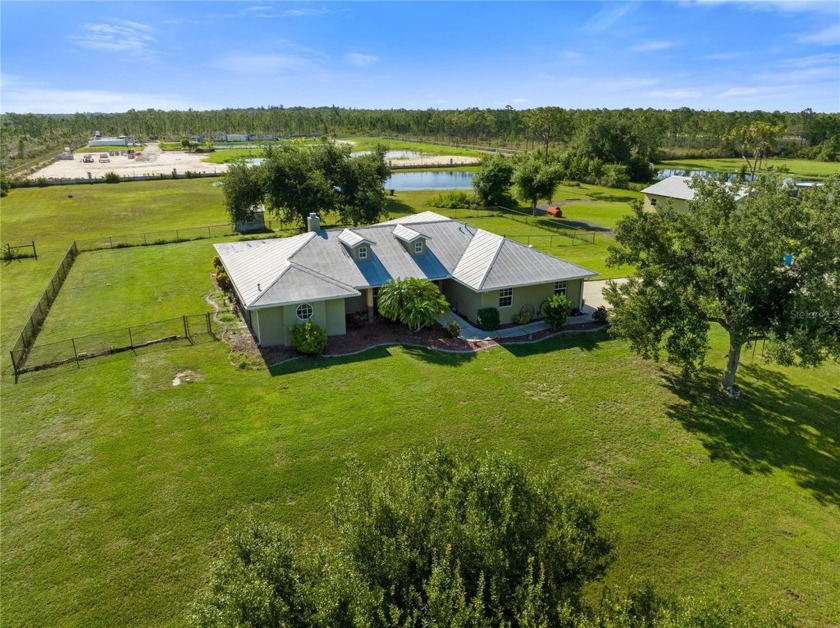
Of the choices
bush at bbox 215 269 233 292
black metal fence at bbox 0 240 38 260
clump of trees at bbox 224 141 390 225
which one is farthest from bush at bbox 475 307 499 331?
black metal fence at bbox 0 240 38 260

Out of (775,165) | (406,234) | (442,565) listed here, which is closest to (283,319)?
(406,234)

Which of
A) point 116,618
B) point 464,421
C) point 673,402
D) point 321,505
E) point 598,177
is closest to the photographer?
point 116,618

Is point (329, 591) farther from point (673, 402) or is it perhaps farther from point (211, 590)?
point (673, 402)

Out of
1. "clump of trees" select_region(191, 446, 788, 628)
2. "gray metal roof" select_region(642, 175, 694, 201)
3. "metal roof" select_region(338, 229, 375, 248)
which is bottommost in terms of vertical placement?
"clump of trees" select_region(191, 446, 788, 628)

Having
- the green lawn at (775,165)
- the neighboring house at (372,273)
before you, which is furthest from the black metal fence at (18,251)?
the green lawn at (775,165)

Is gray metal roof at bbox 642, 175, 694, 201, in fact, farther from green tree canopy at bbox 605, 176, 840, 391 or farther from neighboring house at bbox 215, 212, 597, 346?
green tree canopy at bbox 605, 176, 840, 391

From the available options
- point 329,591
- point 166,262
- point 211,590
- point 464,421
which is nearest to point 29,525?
point 211,590
